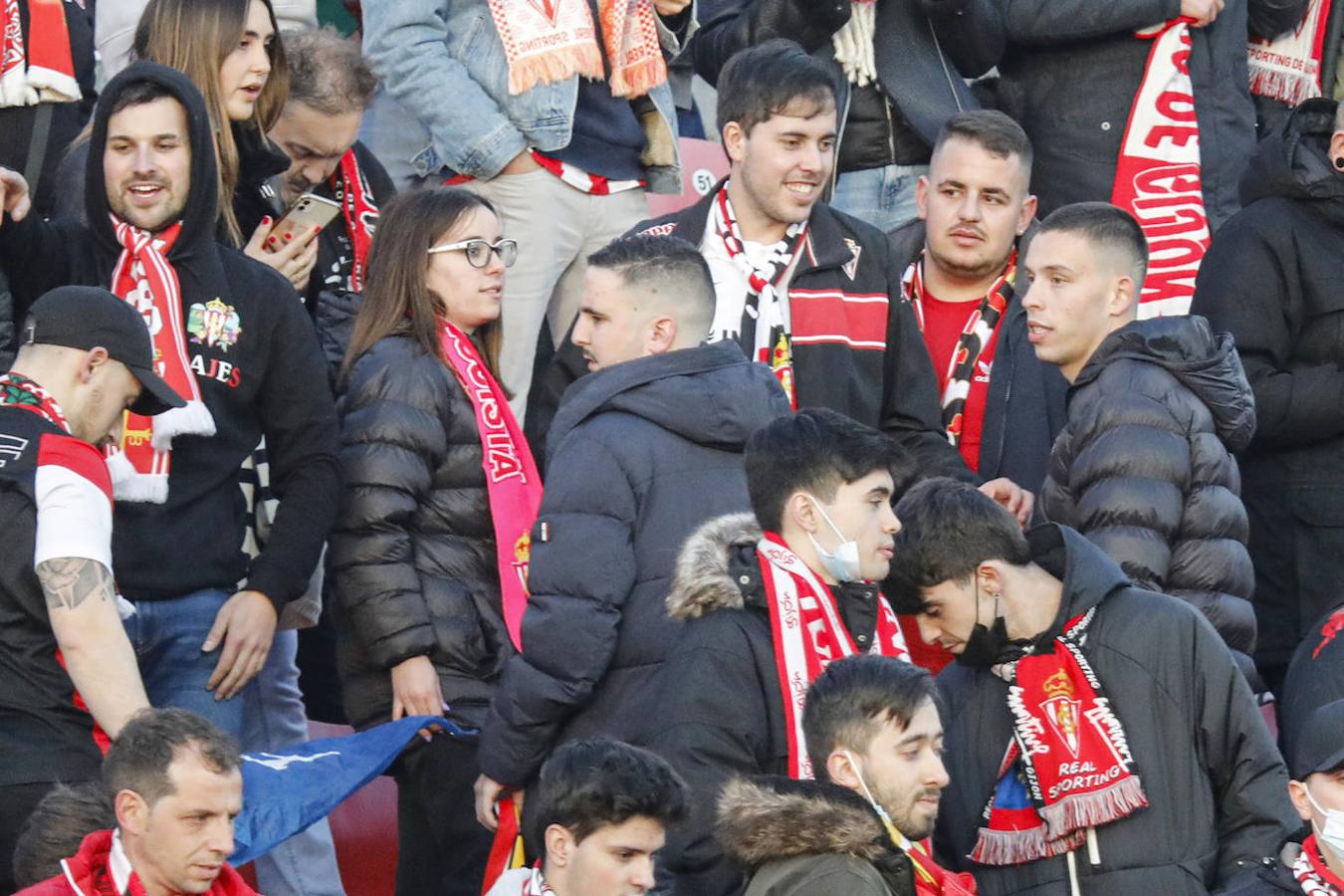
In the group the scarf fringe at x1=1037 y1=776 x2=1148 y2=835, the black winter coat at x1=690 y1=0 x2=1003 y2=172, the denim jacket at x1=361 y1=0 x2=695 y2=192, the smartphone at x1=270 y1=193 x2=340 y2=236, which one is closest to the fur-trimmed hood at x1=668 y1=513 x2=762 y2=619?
the scarf fringe at x1=1037 y1=776 x2=1148 y2=835

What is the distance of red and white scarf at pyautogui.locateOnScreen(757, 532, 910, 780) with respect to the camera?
531cm

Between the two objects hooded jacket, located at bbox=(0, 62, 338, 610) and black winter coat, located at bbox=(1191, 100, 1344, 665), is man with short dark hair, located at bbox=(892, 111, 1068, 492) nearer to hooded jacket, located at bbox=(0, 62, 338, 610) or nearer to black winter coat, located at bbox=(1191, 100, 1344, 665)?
black winter coat, located at bbox=(1191, 100, 1344, 665)

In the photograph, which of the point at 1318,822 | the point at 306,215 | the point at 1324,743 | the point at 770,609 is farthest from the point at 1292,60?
the point at 1318,822

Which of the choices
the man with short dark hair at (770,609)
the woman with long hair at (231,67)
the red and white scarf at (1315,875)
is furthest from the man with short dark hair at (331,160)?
the red and white scarf at (1315,875)

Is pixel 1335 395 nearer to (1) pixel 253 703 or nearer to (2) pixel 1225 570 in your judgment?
(2) pixel 1225 570

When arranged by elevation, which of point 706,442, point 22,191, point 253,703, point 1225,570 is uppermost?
point 22,191

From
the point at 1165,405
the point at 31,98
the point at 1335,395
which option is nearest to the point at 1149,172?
the point at 1335,395

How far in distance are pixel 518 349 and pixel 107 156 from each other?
195cm

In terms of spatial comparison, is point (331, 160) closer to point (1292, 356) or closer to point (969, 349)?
point (969, 349)

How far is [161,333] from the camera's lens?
634cm

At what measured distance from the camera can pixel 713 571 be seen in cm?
539

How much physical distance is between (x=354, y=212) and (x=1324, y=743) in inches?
160

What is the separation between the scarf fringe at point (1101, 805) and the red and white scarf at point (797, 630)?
0.62m

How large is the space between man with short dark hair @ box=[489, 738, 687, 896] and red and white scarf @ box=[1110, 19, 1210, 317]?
4.22 meters
